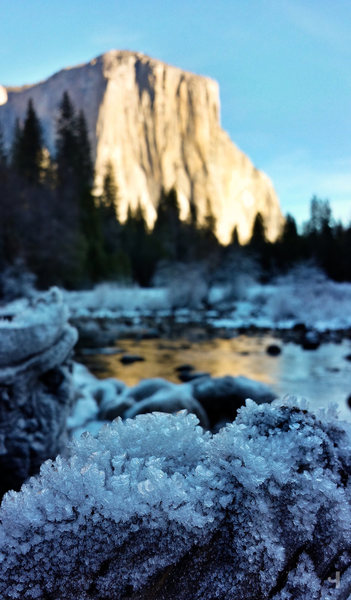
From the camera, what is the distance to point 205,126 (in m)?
136

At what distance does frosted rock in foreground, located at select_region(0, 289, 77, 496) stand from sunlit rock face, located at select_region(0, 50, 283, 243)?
375ft

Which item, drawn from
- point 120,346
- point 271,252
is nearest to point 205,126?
point 271,252

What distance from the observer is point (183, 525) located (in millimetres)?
736

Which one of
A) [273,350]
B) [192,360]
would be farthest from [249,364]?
[273,350]

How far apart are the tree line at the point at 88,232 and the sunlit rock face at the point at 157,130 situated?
68.1 metres

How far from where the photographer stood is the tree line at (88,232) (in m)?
28.1

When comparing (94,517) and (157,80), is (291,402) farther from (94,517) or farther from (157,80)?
(157,80)

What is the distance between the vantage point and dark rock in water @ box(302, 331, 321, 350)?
Result: 52.4ft

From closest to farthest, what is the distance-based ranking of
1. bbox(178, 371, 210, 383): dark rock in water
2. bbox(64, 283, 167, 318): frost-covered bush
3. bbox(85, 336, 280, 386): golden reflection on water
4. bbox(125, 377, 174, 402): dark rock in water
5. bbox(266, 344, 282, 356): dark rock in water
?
bbox(125, 377, 174, 402): dark rock in water < bbox(178, 371, 210, 383): dark rock in water < bbox(85, 336, 280, 386): golden reflection on water < bbox(266, 344, 282, 356): dark rock in water < bbox(64, 283, 167, 318): frost-covered bush

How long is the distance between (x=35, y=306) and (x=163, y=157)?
425ft

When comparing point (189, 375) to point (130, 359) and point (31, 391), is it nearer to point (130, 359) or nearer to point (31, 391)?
point (130, 359)

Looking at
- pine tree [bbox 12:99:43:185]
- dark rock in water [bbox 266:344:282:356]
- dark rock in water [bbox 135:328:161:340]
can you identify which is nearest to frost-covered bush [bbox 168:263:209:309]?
dark rock in water [bbox 135:328:161:340]

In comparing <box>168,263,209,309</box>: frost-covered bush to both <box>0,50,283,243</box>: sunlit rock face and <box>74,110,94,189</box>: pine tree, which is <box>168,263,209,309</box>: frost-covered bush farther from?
<box>0,50,283,243</box>: sunlit rock face

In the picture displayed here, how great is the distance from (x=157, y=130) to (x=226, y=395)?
432ft
